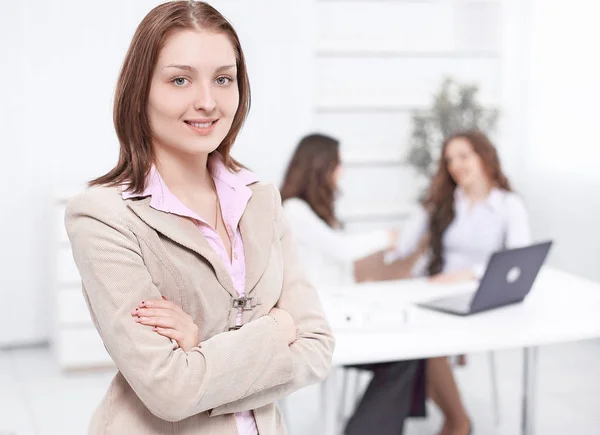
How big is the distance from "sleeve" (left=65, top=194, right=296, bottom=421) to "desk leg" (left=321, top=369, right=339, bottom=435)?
1095mm

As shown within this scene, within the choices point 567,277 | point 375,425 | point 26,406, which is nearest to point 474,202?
point 567,277

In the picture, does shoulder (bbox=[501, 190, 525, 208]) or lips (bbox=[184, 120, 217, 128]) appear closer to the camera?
lips (bbox=[184, 120, 217, 128])

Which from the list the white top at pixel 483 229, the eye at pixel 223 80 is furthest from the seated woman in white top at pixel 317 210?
the eye at pixel 223 80

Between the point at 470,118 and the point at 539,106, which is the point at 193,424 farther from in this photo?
the point at 539,106

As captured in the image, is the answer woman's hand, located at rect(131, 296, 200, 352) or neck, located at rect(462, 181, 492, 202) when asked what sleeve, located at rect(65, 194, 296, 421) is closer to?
woman's hand, located at rect(131, 296, 200, 352)

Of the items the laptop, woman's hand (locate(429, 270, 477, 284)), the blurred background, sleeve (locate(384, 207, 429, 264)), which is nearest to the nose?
the laptop

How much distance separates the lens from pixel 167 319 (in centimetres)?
139

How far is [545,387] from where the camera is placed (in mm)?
4262

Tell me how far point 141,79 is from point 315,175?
2.59 m

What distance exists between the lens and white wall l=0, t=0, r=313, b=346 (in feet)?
16.0

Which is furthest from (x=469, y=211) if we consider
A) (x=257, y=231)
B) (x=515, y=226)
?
(x=257, y=231)

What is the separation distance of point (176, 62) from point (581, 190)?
420 centimetres

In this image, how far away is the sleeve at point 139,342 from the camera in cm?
137

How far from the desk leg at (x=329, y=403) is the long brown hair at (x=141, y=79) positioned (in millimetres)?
1227
